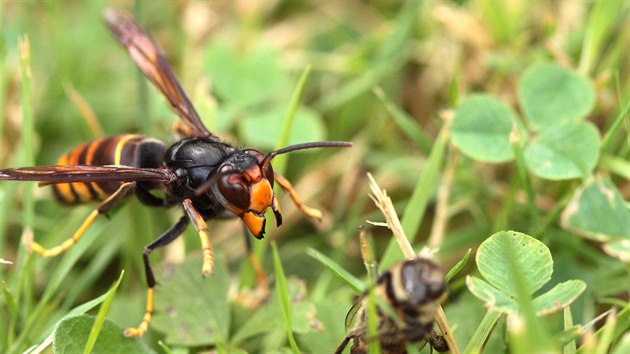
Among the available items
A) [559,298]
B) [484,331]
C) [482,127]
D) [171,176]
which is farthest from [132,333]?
[482,127]

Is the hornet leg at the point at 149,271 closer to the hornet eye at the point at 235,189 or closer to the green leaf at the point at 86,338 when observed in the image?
the green leaf at the point at 86,338

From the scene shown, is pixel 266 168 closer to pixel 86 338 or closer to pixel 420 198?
pixel 420 198

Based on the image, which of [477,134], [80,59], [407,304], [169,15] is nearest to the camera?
[407,304]

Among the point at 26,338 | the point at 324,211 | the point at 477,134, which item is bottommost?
the point at 324,211

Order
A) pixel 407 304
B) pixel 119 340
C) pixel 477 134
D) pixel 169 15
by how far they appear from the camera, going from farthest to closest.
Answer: pixel 169 15
pixel 477 134
pixel 119 340
pixel 407 304

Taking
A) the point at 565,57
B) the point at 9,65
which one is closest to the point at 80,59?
the point at 9,65

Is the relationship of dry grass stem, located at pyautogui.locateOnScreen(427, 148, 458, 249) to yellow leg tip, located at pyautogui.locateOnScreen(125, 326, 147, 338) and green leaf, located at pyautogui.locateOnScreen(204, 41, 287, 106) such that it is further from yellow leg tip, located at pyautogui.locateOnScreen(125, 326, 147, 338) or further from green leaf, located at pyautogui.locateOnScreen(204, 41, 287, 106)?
yellow leg tip, located at pyautogui.locateOnScreen(125, 326, 147, 338)

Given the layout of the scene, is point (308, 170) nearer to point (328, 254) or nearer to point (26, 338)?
point (328, 254)

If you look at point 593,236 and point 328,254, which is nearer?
point 593,236

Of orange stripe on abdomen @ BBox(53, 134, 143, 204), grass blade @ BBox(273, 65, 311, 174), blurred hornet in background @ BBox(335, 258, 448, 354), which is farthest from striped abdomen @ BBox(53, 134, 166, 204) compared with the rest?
blurred hornet in background @ BBox(335, 258, 448, 354)
